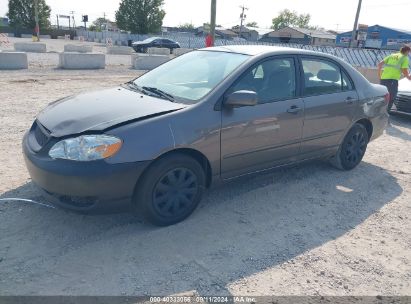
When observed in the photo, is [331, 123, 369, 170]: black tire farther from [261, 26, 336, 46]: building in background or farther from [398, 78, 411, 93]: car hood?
[261, 26, 336, 46]: building in background

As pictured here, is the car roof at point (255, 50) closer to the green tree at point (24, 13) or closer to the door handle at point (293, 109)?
the door handle at point (293, 109)

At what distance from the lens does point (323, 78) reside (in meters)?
4.58

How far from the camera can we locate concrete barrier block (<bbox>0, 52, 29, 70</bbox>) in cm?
1315

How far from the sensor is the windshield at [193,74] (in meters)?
3.65

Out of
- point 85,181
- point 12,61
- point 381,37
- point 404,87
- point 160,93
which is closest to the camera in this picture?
point 85,181

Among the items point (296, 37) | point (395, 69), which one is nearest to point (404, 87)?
point (395, 69)

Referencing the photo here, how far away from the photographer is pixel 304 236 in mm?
3490

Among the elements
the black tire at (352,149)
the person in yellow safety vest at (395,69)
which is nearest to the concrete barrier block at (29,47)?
the person in yellow safety vest at (395,69)

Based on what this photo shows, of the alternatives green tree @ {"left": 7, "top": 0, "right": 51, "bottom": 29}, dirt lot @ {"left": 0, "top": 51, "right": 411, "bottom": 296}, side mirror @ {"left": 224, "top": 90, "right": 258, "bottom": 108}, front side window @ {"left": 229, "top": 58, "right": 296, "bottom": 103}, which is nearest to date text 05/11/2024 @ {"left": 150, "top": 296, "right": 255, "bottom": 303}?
A: dirt lot @ {"left": 0, "top": 51, "right": 411, "bottom": 296}

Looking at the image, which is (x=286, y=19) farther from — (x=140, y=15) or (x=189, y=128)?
(x=189, y=128)

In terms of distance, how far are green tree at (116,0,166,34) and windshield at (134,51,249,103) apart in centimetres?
4848

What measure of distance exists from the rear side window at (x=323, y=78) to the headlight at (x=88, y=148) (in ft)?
7.93

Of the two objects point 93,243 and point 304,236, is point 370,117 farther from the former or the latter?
point 93,243

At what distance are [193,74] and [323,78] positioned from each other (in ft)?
5.59
